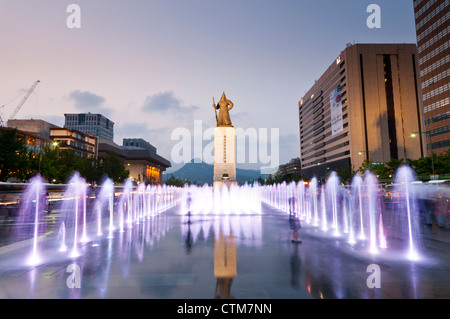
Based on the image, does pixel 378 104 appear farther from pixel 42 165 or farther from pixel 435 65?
pixel 42 165

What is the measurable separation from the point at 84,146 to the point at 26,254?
11176 cm

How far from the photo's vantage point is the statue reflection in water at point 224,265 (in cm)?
588

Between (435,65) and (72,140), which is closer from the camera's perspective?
(435,65)

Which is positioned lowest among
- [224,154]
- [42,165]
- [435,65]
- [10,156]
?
[42,165]

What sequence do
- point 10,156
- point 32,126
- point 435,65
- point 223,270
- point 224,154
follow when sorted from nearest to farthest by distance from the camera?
1. point 223,270
2. point 10,156
3. point 224,154
4. point 435,65
5. point 32,126

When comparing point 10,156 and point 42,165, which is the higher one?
point 10,156

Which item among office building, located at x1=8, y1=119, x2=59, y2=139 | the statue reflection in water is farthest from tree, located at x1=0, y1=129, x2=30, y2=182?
office building, located at x1=8, y1=119, x2=59, y2=139

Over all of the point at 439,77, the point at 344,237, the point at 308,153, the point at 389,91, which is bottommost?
the point at 344,237

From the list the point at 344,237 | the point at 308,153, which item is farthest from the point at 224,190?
the point at 308,153

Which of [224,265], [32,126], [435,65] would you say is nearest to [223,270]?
[224,265]

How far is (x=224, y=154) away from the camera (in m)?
60.1

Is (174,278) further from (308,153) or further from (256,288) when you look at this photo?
(308,153)

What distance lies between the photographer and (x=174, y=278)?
6.69 m

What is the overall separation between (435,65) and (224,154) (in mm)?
56581
